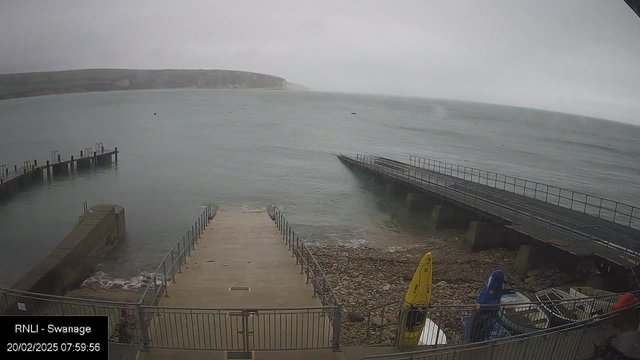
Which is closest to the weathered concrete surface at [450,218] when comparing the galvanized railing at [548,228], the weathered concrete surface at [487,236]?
the galvanized railing at [548,228]

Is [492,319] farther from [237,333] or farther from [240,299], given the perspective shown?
[240,299]

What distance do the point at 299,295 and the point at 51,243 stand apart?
19258mm

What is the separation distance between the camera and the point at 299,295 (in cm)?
946

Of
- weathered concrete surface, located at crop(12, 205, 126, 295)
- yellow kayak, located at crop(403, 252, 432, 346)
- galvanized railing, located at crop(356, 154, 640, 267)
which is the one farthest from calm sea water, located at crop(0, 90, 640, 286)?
yellow kayak, located at crop(403, 252, 432, 346)

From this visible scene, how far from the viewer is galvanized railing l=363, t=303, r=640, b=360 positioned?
20.3ft

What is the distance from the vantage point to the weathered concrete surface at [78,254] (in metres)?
13.7

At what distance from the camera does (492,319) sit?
740 centimetres

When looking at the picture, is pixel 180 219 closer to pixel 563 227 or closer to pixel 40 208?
pixel 40 208

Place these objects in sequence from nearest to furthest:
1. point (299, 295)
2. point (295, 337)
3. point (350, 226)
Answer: point (295, 337) < point (299, 295) < point (350, 226)

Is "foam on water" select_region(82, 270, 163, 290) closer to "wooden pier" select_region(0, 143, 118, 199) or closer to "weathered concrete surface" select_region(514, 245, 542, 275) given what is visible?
"weathered concrete surface" select_region(514, 245, 542, 275)

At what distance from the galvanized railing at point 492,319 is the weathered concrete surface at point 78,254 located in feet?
37.5

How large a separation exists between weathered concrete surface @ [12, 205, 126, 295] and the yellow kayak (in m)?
12.4

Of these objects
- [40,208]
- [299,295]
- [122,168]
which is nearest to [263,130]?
[122,168]

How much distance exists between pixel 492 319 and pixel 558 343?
109 cm
